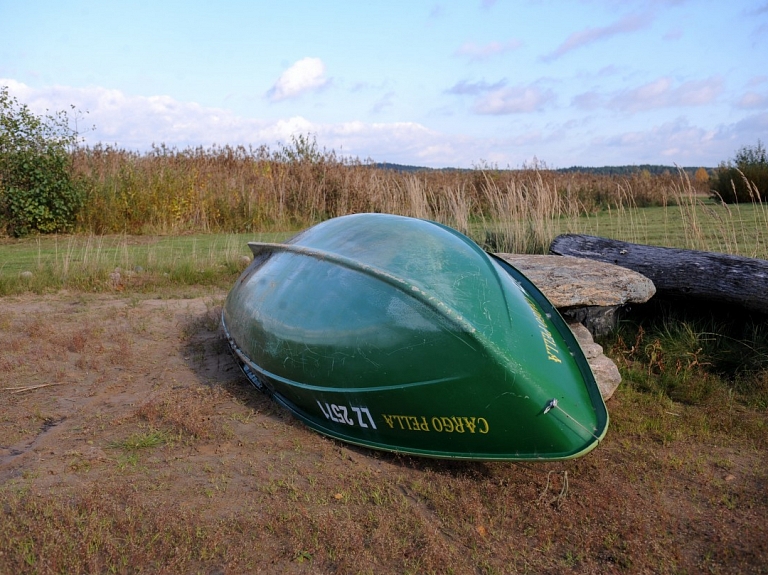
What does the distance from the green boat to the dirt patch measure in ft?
0.82

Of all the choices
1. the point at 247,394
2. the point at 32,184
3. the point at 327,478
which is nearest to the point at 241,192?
the point at 32,184

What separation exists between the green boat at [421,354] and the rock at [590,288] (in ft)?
2.81

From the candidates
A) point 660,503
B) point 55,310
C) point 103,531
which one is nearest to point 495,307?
point 660,503

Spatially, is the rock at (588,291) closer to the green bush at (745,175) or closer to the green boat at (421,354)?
the green boat at (421,354)

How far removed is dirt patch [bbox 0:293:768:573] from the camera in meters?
2.69

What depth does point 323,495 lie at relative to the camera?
315cm

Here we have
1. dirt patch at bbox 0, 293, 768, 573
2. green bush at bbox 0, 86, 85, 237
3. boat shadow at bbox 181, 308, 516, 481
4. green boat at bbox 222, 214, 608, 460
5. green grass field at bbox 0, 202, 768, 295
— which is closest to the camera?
dirt patch at bbox 0, 293, 768, 573

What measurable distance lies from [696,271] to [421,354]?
10.3 ft

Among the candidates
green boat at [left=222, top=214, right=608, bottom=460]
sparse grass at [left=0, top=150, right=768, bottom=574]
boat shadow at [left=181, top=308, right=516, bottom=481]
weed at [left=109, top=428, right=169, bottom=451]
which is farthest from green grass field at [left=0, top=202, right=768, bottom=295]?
weed at [left=109, top=428, right=169, bottom=451]

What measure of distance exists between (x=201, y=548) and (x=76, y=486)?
901mm

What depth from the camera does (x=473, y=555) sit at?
8.95 ft

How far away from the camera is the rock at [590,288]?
495cm

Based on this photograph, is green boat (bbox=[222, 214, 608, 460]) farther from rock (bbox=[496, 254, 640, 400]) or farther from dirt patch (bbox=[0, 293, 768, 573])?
rock (bbox=[496, 254, 640, 400])

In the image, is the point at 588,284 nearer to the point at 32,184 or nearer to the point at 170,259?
the point at 170,259
